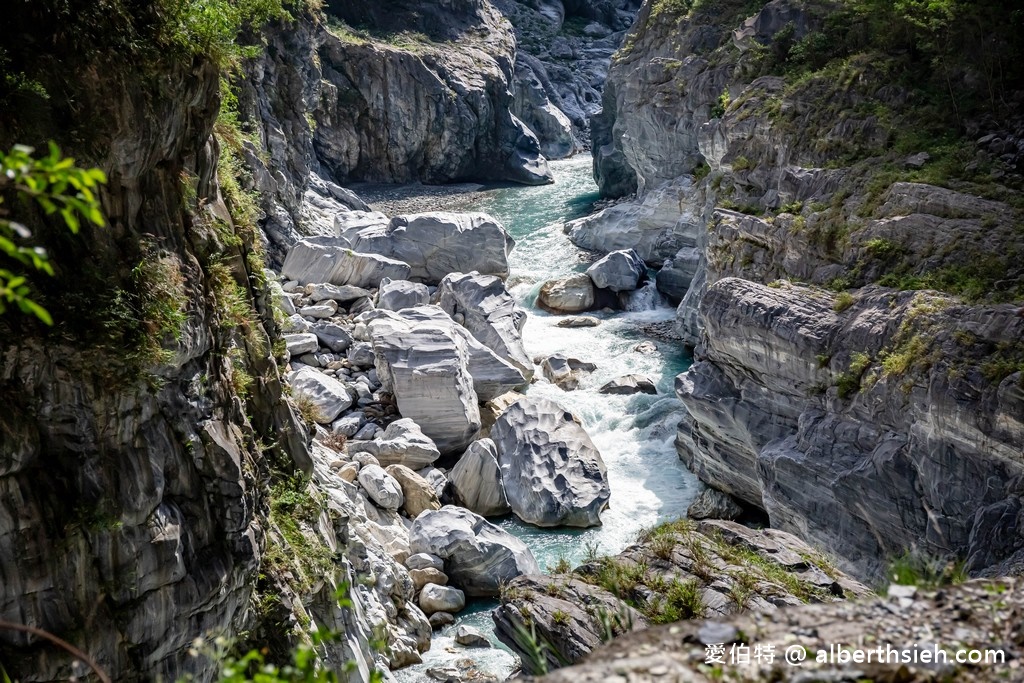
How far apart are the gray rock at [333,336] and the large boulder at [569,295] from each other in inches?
378

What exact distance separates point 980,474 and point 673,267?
2001cm

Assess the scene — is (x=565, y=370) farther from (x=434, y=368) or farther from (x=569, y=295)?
(x=569, y=295)

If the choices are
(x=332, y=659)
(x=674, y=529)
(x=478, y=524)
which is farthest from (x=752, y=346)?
(x=332, y=659)

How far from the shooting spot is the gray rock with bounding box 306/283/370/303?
27125 mm

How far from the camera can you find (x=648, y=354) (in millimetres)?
27672

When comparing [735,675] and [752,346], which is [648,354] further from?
[735,675]

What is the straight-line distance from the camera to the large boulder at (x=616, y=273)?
32.2 m

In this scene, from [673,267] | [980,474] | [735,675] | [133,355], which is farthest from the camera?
[673,267]

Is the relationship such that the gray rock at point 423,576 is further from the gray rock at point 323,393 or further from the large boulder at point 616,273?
the large boulder at point 616,273

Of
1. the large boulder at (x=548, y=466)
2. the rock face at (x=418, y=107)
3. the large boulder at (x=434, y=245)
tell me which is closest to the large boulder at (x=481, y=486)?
the large boulder at (x=548, y=466)

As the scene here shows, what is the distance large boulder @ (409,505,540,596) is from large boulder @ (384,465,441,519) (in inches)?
51.7

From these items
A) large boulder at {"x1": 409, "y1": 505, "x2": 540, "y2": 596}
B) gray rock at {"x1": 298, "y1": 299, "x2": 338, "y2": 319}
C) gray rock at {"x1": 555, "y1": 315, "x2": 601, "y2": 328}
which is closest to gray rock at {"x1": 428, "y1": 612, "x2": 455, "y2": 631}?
large boulder at {"x1": 409, "y1": 505, "x2": 540, "y2": 596}

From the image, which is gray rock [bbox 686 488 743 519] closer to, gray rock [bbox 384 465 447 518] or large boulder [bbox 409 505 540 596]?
large boulder [bbox 409 505 540 596]

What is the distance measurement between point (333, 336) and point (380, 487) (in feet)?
26.0
